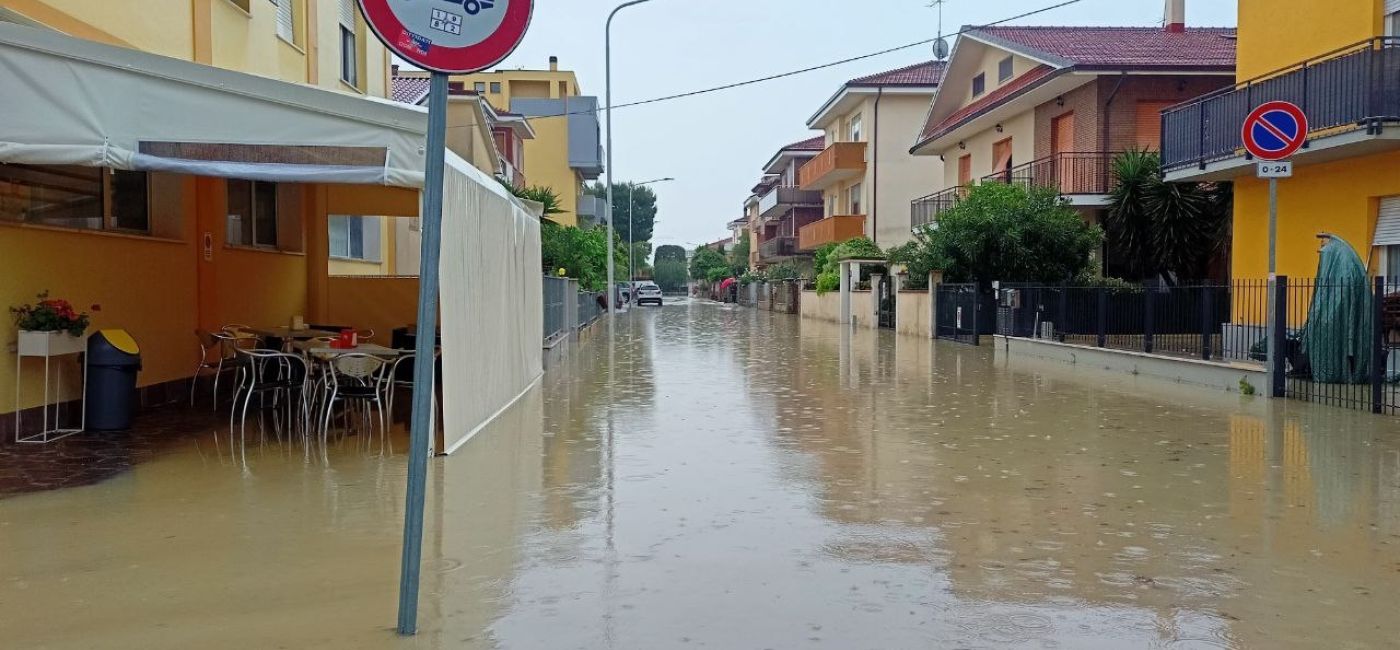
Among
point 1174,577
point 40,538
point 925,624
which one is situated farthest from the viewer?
point 40,538

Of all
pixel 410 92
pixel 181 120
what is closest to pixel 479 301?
pixel 181 120

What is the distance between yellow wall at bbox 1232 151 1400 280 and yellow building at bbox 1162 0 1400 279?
0.05 feet

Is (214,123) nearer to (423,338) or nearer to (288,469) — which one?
(288,469)

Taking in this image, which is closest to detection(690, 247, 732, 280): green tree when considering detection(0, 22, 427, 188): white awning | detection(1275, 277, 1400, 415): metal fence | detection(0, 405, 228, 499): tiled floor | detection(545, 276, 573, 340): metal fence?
detection(545, 276, 573, 340): metal fence

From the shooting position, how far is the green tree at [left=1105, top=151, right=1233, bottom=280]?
23312 millimetres

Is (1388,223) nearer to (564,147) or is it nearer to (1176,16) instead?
(1176,16)

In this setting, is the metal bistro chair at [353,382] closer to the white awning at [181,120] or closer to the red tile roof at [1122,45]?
the white awning at [181,120]

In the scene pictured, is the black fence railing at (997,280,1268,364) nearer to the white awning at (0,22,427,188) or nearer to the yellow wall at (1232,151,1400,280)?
the yellow wall at (1232,151,1400,280)

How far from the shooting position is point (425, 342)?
14.3ft

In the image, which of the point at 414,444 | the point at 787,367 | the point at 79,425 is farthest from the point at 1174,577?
the point at 787,367

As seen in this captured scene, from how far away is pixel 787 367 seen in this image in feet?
63.8

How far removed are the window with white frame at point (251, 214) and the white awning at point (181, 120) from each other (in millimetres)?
6196

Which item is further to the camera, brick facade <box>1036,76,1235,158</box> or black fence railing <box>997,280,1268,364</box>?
brick facade <box>1036,76,1235,158</box>

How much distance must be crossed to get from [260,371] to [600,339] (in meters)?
17.6
